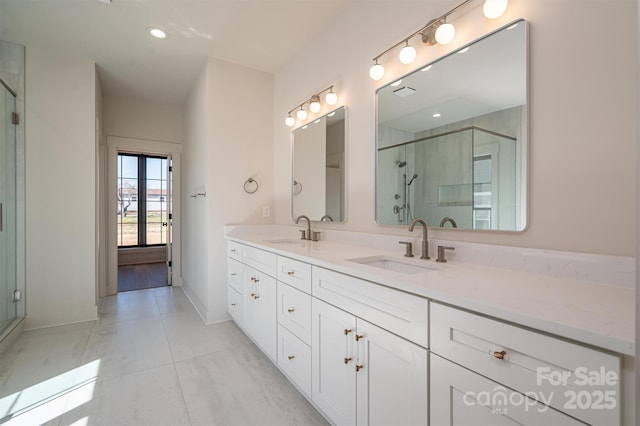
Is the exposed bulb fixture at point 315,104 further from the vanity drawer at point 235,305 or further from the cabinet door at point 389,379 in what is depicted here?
the cabinet door at point 389,379

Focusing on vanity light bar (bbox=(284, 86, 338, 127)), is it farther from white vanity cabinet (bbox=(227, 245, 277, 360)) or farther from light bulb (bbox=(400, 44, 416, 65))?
white vanity cabinet (bbox=(227, 245, 277, 360))

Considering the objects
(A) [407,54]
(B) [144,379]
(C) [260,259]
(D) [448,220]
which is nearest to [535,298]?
(D) [448,220]

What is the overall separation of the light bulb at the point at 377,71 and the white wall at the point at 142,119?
347 centimetres

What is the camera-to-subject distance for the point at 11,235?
2.67m

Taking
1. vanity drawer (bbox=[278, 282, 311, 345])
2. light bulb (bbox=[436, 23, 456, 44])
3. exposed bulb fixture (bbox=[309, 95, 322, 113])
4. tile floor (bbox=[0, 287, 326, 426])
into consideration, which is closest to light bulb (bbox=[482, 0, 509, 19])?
light bulb (bbox=[436, 23, 456, 44])

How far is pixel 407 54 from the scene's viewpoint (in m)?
1.68

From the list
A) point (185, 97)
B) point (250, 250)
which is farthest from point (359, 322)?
point (185, 97)

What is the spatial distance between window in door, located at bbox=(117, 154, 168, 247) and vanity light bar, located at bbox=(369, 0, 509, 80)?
5.70 metres

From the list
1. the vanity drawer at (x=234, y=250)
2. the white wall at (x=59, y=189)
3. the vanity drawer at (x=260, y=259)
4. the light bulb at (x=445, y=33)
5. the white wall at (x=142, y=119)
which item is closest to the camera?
the light bulb at (x=445, y=33)

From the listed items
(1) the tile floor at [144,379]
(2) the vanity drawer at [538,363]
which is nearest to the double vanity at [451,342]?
(2) the vanity drawer at [538,363]

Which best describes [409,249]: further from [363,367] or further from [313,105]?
[313,105]

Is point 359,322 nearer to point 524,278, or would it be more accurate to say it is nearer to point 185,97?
point 524,278

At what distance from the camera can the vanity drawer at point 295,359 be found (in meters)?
1.60

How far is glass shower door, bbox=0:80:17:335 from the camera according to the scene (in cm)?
253
